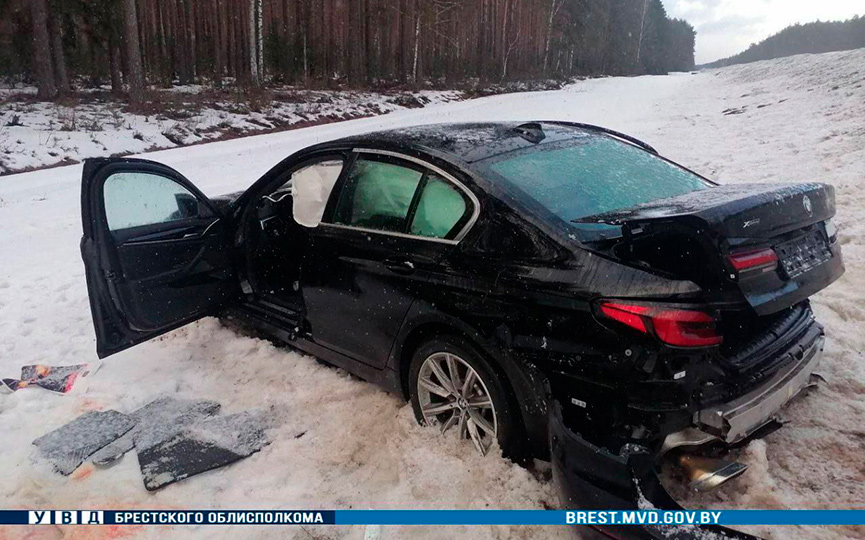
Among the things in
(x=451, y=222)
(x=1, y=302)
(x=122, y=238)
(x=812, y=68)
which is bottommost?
(x=1, y=302)

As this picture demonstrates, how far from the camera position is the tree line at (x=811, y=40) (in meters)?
83.2

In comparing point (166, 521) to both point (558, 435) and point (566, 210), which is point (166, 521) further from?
point (566, 210)

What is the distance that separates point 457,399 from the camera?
9.02 ft

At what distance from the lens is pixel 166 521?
8.44 feet

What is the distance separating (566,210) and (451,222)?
549mm

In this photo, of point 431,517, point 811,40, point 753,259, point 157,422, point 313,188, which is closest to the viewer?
point 753,259

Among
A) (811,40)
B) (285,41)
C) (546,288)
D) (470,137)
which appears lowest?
(546,288)

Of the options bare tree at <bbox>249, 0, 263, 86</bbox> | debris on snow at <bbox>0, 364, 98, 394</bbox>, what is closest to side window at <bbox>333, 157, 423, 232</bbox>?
debris on snow at <bbox>0, 364, 98, 394</bbox>

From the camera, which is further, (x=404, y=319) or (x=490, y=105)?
(x=490, y=105)

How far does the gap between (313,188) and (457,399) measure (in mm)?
1814

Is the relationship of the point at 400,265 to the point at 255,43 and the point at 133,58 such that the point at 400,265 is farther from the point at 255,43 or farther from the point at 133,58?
the point at 255,43

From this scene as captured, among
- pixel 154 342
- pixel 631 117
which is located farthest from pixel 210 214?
pixel 631 117

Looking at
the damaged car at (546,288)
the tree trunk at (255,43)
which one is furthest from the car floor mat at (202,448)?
the tree trunk at (255,43)

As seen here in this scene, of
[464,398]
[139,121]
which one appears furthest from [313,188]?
[139,121]
